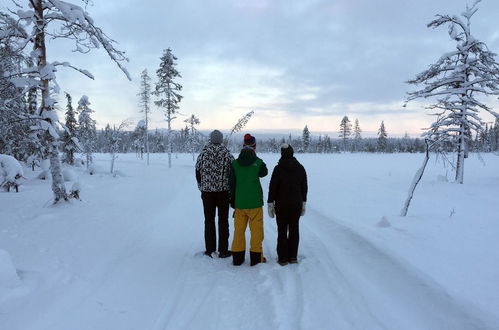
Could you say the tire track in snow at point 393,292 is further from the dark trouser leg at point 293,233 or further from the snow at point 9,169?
the snow at point 9,169

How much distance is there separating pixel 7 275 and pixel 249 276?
327 centimetres

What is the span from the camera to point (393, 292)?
4.17 metres

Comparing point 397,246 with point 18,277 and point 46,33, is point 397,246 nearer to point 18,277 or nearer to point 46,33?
point 18,277

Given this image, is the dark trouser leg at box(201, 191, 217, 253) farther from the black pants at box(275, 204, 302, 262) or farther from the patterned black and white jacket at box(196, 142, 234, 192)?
the black pants at box(275, 204, 302, 262)

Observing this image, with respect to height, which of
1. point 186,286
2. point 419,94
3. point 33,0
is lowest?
point 186,286

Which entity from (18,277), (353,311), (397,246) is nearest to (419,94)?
(397,246)

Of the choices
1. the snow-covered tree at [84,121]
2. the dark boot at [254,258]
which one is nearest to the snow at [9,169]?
the dark boot at [254,258]

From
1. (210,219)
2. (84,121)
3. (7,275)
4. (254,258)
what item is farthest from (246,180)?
(84,121)

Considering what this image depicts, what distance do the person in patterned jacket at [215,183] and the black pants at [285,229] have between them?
3.38 feet

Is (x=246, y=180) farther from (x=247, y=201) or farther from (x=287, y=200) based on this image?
(x=287, y=200)

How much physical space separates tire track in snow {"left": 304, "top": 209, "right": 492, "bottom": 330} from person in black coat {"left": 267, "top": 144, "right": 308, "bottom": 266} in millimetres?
758

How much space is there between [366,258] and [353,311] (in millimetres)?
1944

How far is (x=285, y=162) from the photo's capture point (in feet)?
17.1

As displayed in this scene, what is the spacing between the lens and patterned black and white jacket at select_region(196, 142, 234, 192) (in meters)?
5.53
